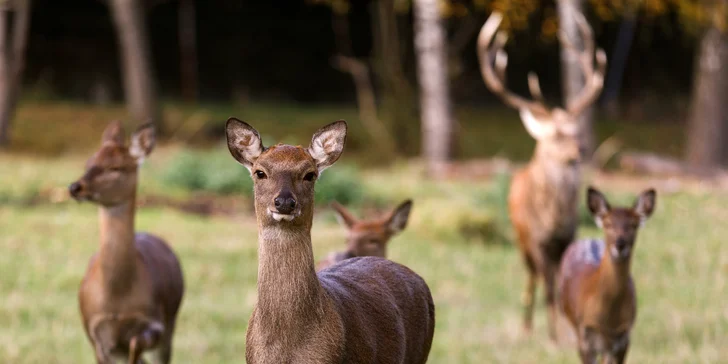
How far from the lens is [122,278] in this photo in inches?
280

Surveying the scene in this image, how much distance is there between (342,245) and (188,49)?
11710 mm

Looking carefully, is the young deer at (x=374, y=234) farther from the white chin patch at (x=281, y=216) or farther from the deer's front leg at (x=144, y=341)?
the white chin patch at (x=281, y=216)

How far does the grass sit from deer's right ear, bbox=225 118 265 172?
352cm

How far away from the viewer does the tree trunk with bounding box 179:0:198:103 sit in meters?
23.0

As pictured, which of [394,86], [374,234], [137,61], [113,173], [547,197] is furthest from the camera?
[394,86]

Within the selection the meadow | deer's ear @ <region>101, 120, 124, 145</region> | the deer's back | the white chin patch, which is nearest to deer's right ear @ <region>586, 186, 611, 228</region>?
the meadow

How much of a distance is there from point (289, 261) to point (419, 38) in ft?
44.2

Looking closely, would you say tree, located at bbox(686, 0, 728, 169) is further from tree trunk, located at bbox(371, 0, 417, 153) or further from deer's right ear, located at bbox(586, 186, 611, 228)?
deer's right ear, located at bbox(586, 186, 611, 228)

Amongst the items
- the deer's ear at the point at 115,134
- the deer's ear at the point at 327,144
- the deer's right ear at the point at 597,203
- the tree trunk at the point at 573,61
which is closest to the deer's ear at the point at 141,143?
the deer's ear at the point at 115,134

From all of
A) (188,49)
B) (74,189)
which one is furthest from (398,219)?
(188,49)

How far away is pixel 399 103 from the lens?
2080 cm

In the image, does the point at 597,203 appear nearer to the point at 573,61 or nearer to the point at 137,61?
the point at 573,61

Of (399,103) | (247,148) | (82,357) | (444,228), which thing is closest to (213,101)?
(399,103)

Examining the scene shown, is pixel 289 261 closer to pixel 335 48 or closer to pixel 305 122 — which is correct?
pixel 305 122
